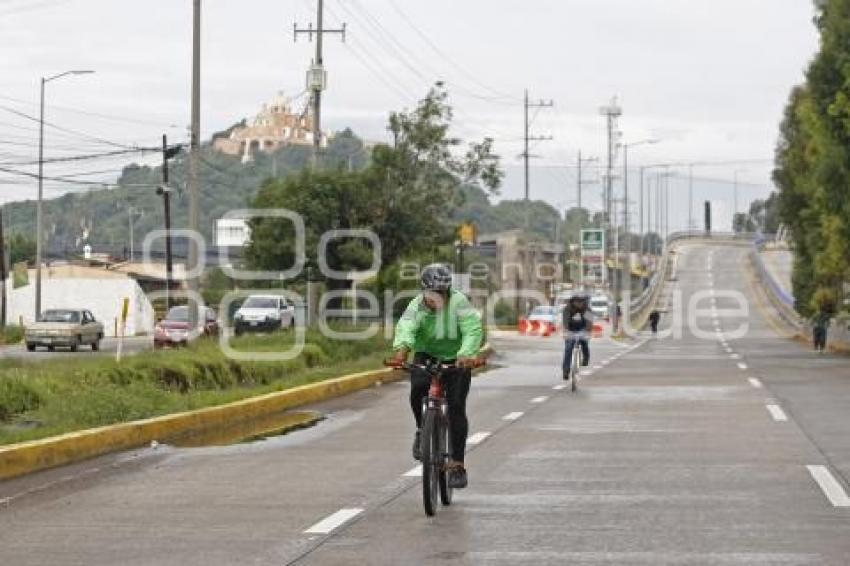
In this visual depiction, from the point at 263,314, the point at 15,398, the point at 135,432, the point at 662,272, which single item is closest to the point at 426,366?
the point at 135,432

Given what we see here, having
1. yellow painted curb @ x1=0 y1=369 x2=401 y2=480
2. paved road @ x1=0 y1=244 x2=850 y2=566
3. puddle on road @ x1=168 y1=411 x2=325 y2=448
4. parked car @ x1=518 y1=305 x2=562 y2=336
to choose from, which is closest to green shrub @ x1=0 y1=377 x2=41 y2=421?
yellow painted curb @ x1=0 y1=369 x2=401 y2=480

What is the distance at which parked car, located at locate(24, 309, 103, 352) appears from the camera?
51.4m

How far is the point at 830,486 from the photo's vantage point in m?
13.0

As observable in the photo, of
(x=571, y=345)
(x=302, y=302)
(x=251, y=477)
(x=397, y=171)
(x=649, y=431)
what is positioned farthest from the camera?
(x=302, y=302)

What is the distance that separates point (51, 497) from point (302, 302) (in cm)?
4273

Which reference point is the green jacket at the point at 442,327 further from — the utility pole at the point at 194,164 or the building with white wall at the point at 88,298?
the building with white wall at the point at 88,298

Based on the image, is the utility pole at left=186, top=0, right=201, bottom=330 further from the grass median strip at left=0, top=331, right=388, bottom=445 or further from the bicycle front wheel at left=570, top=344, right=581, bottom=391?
the bicycle front wheel at left=570, top=344, right=581, bottom=391

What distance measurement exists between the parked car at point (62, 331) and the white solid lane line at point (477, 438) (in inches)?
1375

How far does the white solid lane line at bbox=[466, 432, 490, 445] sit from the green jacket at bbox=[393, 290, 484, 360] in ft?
17.6

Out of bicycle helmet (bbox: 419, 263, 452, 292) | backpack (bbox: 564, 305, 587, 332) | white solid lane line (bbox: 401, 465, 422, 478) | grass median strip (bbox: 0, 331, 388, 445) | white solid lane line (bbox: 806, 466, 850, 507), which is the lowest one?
white solid lane line (bbox: 401, 465, 422, 478)

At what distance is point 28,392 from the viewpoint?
66.1ft

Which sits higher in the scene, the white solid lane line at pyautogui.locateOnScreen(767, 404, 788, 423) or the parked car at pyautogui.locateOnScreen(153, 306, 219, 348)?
the parked car at pyautogui.locateOnScreen(153, 306, 219, 348)

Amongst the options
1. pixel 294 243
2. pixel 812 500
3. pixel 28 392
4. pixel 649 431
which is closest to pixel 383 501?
pixel 812 500

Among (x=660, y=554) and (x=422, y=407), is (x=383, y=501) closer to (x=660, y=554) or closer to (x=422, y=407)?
(x=422, y=407)
